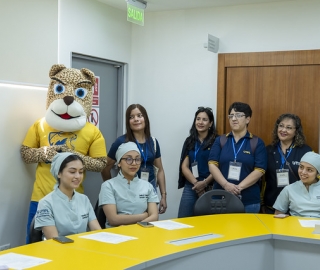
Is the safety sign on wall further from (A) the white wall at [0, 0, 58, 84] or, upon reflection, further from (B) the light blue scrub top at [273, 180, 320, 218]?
(B) the light blue scrub top at [273, 180, 320, 218]

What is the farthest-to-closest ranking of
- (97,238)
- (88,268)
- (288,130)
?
(288,130) → (97,238) → (88,268)

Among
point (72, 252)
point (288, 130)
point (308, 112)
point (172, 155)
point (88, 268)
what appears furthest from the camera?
point (172, 155)

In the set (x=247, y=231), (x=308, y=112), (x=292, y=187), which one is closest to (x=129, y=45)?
(x=308, y=112)

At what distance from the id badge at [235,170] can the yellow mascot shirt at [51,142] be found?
1056 millimetres

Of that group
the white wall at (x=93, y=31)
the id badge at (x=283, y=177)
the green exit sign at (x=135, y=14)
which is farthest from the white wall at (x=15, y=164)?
the id badge at (x=283, y=177)

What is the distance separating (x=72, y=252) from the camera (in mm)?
2584

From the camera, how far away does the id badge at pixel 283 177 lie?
4402 millimetres

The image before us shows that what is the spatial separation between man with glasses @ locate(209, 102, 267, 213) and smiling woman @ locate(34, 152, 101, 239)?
1.39m

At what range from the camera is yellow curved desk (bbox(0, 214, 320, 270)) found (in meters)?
2.49

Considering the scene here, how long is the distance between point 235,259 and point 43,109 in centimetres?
227

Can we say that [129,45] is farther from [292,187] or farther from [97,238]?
[97,238]

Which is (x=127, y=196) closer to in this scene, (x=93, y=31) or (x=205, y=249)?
(x=205, y=249)

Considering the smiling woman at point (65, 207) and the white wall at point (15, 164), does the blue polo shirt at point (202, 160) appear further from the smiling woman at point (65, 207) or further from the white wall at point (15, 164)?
the smiling woman at point (65, 207)

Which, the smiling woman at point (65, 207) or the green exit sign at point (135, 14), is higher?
the green exit sign at point (135, 14)
